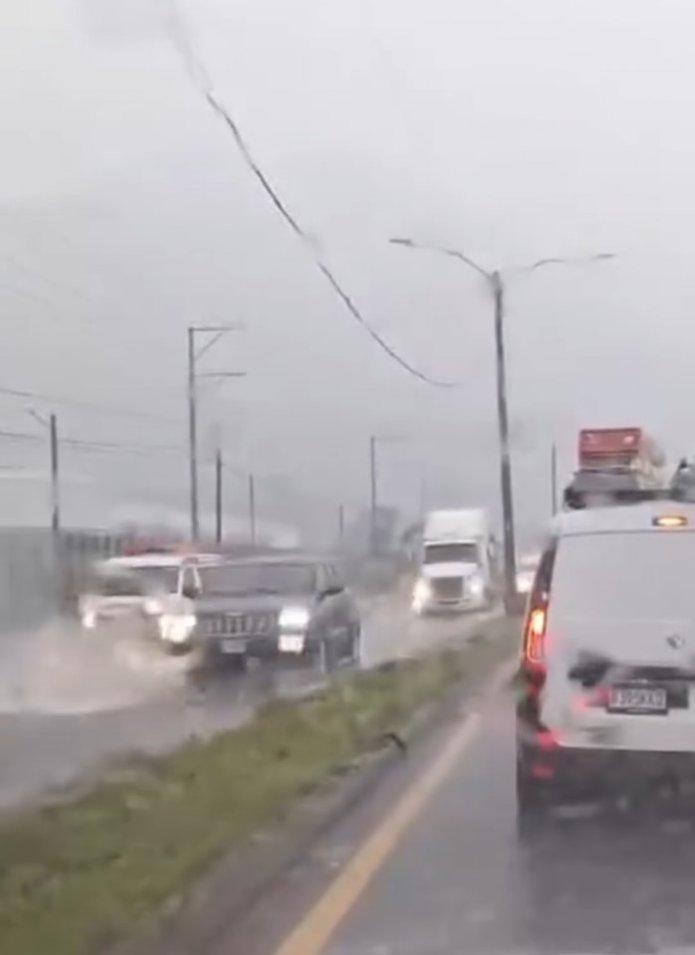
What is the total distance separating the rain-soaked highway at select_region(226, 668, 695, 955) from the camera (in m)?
8.24

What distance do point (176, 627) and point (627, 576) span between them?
1677 cm

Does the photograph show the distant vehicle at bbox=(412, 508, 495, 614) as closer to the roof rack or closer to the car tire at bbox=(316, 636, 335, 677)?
the car tire at bbox=(316, 636, 335, 677)

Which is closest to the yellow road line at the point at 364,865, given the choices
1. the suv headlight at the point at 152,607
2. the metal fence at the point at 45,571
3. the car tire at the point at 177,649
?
the car tire at the point at 177,649

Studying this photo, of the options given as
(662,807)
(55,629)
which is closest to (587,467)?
(55,629)

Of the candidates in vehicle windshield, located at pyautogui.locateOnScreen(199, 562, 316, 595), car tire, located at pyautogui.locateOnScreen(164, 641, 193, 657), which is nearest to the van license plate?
vehicle windshield, located at pyautogui.locateOnScreen(199, 562, 316, 595)

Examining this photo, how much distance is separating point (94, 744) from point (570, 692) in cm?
721

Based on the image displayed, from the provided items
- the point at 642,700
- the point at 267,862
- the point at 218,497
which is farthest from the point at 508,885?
the point at 218,497

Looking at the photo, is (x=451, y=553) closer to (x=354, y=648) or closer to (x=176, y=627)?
(x=354, y=648)

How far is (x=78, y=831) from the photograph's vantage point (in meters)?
10.6

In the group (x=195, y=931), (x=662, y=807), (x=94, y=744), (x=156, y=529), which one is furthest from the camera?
(x=156, y=529)

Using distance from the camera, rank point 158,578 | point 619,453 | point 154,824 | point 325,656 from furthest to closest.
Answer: point 619,453 → point 158,578 → point 325,656 → point 154,824

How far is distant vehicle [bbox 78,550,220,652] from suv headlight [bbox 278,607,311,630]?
7.06ft

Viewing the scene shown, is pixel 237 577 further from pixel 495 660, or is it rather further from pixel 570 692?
pixel 570 692

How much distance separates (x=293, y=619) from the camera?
84.5ft
